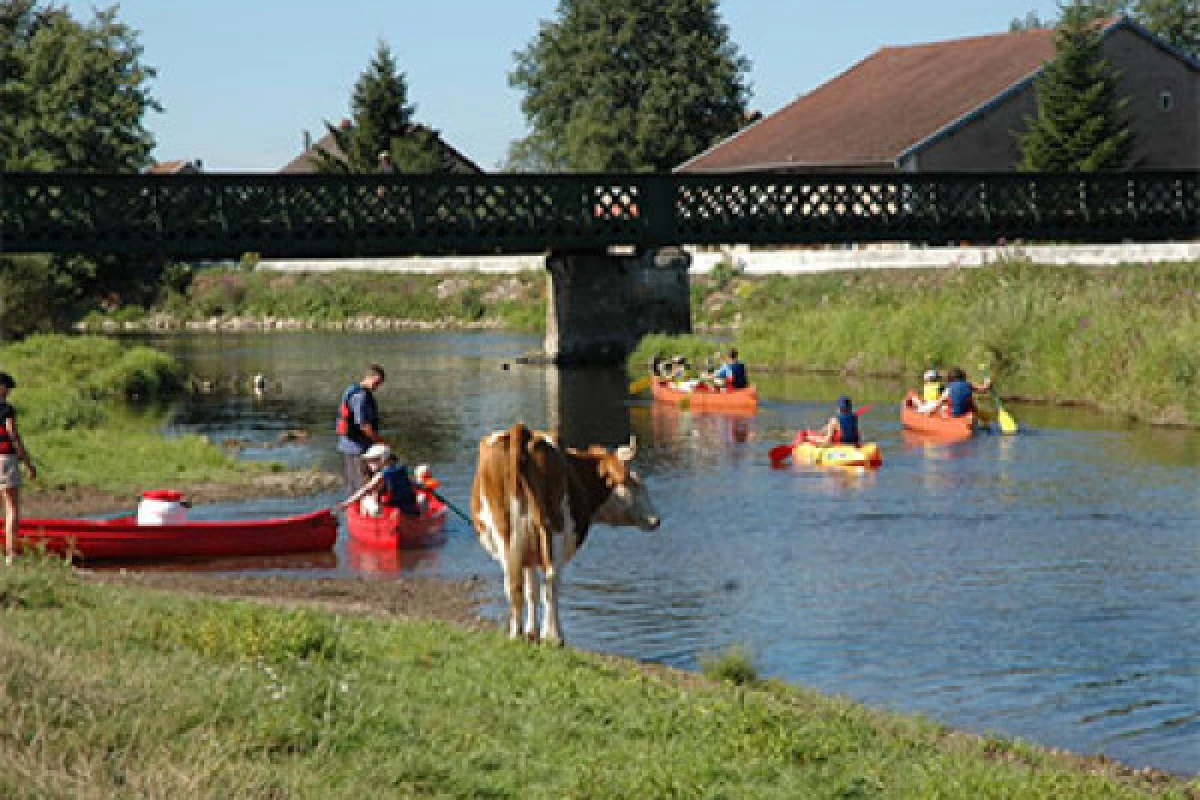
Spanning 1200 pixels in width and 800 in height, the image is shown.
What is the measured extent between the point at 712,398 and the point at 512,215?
19.7 metres

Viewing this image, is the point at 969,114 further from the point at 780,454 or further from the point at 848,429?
the point at 848,429

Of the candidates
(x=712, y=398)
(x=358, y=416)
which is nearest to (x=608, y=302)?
(x=712, y=398)

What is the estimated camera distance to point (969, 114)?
73.9 m

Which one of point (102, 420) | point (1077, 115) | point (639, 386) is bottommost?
point (639, 386)

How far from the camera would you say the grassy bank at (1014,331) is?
39562mm

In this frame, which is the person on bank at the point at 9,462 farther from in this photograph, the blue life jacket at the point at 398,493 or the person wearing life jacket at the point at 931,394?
the person wearing life jacket at the point at 931,394

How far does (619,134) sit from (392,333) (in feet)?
70.3

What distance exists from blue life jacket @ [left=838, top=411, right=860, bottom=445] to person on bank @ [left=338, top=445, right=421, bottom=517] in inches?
412

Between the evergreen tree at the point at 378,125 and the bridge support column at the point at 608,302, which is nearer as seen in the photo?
the bridge support column at the point at 608,302

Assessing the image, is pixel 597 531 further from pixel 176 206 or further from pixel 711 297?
pixel 711 297

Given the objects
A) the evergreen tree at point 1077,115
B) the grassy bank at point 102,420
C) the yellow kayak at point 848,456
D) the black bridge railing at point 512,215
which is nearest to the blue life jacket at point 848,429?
the yellow kayak at point 848,456

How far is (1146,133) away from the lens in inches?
3034

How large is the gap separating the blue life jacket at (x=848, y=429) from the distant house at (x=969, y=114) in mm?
42654

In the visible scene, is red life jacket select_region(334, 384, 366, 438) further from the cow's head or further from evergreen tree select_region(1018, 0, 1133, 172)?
evergreen tree select_region(1018, 0, 1133, 172)
